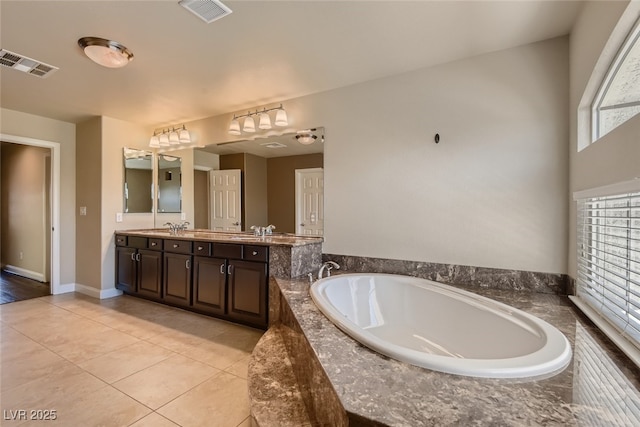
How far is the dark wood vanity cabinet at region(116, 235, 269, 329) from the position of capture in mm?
2658

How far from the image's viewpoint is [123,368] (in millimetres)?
2072

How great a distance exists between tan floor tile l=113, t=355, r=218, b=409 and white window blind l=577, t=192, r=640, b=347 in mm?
2231

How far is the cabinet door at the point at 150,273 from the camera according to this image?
3.40 m

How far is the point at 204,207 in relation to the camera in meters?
3.77

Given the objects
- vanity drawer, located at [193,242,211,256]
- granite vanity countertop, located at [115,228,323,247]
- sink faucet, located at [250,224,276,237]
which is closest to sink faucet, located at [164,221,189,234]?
granite vanity countertop, located at [115,228,323,247]

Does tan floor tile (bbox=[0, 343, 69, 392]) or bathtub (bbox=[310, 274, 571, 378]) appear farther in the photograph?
tan floor tile (bbox=[0, 343, 69, 392])

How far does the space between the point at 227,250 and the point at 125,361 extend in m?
1.11

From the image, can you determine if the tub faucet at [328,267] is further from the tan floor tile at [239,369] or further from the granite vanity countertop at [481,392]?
the granite vanity countertop at [481,392]

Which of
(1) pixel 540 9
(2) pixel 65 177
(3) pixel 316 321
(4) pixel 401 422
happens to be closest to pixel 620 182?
(1) pixel 540 9

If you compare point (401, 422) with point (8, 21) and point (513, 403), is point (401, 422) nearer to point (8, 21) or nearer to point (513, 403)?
point (513, 403)

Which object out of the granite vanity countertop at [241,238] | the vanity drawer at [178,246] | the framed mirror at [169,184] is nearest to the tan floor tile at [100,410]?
the granite vanity countertop at [241,238]

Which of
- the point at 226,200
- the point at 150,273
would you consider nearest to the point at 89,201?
the point at 150,273

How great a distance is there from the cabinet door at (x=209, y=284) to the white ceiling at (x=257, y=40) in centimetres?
168

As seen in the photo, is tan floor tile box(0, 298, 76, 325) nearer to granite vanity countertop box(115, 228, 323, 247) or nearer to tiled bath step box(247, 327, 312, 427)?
granite vanity countertop box(115, 228, 323, 247)
